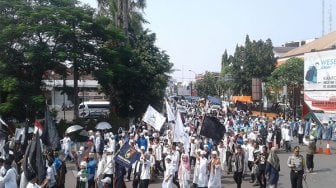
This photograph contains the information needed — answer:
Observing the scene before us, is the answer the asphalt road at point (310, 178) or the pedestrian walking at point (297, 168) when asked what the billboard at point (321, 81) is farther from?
the pedestrian walking at point (297, 168)

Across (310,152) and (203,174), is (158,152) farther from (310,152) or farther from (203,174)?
(310,152)

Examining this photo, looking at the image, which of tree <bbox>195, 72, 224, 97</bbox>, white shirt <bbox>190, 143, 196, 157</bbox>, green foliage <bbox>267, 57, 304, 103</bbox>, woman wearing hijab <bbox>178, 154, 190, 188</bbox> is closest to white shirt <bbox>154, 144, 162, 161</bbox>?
white shirt <bbox>190, 143, 196, 157</bbox>

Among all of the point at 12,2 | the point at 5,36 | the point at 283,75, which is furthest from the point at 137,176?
the point at 283,75

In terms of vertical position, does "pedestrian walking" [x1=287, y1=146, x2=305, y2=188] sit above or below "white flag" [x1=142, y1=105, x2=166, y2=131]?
below

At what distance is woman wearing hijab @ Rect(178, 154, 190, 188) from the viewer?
45.2 feet

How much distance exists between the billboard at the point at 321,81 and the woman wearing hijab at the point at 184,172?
25196 mm

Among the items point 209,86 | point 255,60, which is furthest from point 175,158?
point 209,86

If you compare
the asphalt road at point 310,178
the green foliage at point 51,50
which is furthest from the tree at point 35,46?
the asphalt road at point 310,178

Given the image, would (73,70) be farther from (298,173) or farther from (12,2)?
(298,173)

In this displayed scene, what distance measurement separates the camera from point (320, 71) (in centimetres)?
3797

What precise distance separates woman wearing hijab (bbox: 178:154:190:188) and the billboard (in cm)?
2520

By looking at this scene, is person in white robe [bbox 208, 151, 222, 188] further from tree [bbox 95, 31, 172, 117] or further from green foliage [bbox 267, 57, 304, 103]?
green foliage [bbox 267, 57, 304, 103]

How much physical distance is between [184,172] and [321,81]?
1060 inches

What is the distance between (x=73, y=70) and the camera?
29.7m
